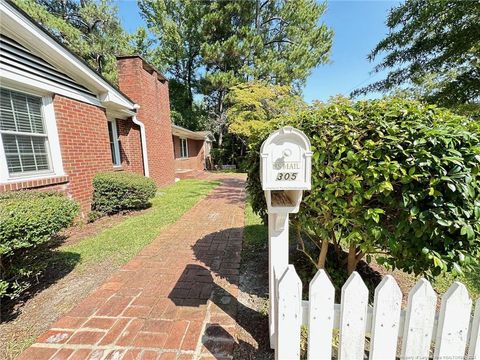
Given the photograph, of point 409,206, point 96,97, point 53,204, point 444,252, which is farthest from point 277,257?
point 96,97

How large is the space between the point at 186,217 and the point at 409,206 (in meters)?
4.95

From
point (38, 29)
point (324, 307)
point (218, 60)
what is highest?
point (218, 60)

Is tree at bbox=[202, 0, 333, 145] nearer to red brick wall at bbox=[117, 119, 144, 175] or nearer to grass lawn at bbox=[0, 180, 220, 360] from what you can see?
red brick wall at bbox=[117, 119, 144, 175]

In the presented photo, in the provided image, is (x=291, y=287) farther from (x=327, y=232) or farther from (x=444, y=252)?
(x=444, y=252)

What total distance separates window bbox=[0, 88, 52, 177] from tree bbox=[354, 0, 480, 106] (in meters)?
8.52

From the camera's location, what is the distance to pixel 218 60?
18453 mm

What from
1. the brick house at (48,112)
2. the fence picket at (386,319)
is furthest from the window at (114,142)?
the fence picket at (386,319)

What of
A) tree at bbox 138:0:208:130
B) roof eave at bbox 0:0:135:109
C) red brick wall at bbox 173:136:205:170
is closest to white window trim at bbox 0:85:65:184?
roof eave at bbox 0:0:135:109

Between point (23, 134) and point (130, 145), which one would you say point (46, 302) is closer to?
point (23, 134)

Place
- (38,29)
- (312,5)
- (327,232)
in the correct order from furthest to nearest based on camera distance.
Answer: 1. (312,5)
2. (38,29)
3. (327,232)

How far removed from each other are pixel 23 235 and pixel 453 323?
3563 millimetres

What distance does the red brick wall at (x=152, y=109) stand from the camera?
8.88 meters

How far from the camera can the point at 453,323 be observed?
4.41ft

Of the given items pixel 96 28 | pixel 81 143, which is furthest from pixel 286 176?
pixel 96 28
